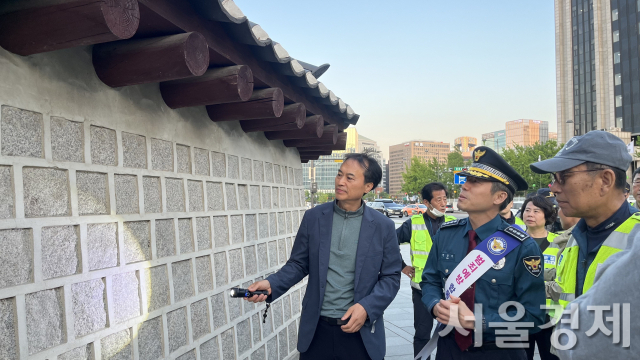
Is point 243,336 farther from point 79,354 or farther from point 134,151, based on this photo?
point 134,151

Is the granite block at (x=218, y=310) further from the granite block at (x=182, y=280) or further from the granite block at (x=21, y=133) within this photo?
the granite block at (x=21, y=133)

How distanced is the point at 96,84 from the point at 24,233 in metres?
0.87

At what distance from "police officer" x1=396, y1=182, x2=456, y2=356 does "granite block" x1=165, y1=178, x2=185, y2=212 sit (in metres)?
2.41

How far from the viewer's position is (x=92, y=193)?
7.54 feet

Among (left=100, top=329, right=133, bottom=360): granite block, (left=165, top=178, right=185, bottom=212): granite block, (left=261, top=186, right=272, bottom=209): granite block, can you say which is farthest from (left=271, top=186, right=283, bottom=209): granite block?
(left=100, top=329, right=133, bottom=360): granite block

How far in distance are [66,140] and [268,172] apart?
2618 millimetres

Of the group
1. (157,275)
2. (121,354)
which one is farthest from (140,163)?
(121,354)

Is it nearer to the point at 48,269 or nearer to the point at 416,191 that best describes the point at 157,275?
the point at 48,269

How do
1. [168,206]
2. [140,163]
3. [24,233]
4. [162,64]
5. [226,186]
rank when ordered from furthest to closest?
[226,186] → [168,206] → [140,163] → [162,64] → [24,233]

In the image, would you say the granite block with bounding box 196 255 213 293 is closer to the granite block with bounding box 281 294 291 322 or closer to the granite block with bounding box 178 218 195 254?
the granite block with bounding box 178 218 195 254

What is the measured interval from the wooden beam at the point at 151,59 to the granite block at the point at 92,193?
513mm

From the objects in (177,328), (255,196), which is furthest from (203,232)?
(255,196)

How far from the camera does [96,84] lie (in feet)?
7.86

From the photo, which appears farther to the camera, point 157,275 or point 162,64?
point 157,275
